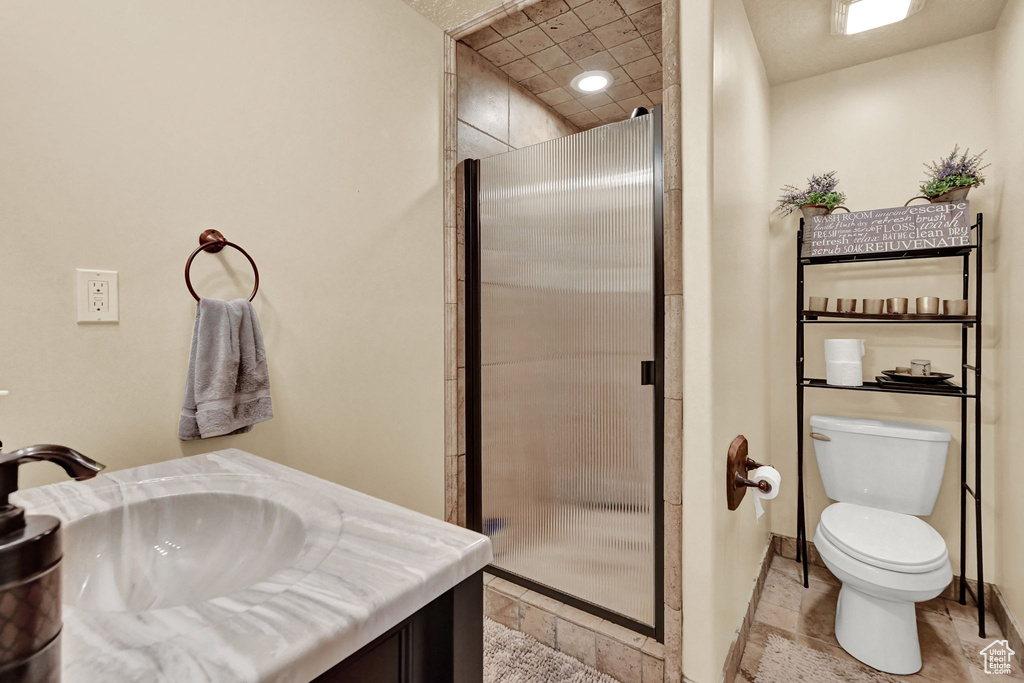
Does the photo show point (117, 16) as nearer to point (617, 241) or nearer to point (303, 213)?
point (303, 213)

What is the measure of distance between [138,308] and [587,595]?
5.42ft

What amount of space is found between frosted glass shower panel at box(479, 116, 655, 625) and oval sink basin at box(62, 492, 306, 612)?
3.75 ft

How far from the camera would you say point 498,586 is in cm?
194

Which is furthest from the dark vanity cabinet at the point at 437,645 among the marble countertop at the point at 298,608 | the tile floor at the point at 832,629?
the tile floor at the point at 832,629

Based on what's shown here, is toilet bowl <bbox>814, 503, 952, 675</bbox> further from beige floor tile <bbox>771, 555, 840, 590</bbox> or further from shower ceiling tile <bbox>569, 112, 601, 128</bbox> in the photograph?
shower ceiling tile <bbox>569, 112, 601, 128</bbox>

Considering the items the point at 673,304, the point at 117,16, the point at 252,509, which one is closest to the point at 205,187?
the point at 117,16

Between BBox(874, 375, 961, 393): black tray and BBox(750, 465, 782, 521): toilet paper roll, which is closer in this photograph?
BBox(750, 465, 782, 521): toilet paper roll

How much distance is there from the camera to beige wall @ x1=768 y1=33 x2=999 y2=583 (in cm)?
202

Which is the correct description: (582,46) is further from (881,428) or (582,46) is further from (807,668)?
(807,668)

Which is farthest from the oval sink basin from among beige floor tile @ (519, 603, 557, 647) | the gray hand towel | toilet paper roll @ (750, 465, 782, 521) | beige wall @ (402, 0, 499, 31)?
beige wall @ (402, 0, 499, 31)

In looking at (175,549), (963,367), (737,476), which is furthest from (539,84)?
(175,549)

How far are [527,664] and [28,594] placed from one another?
5.63ft

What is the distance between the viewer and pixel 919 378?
1.99m

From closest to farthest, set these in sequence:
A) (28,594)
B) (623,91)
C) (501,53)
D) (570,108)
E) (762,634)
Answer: (28,594), (762,634), (501,53), (623,91), (570,108)
